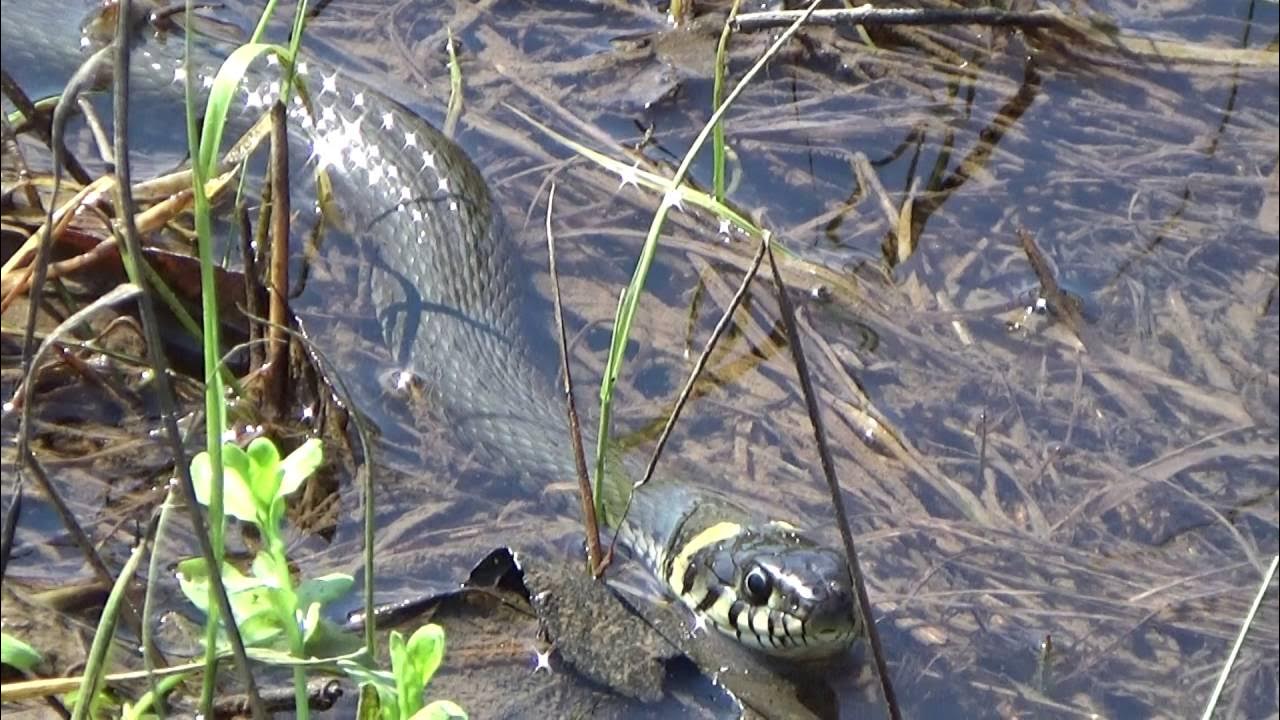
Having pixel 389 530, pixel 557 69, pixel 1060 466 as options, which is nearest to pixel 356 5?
pixel 557 69

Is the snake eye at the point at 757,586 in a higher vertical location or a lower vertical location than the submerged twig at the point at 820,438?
lower

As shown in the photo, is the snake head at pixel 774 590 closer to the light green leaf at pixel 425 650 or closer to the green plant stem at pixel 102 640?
the light green leaf at pixel 425 650

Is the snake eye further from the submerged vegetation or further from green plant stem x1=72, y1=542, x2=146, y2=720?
green plant stem x1=72, y1=542, x2=146, y2=720

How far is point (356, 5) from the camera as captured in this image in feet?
15.6

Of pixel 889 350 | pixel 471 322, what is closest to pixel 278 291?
pixel 471 322

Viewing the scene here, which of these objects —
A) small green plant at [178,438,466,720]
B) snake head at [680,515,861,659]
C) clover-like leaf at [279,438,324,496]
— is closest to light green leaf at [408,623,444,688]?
small green plant at [178,438,466,720]

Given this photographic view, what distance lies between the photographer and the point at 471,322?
404cm

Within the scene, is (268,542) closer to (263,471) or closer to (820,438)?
(263,471)

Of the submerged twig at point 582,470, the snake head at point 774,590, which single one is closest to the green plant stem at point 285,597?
the submerged twig at point 582,470

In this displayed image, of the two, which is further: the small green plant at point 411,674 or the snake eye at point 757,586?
the snake eye at point 757,586

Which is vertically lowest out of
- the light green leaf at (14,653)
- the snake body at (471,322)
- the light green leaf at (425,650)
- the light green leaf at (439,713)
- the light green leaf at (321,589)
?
the snake body at (471,322)

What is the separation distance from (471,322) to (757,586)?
118cm

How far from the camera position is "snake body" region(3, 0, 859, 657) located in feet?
10.5

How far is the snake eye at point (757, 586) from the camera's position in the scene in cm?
319
